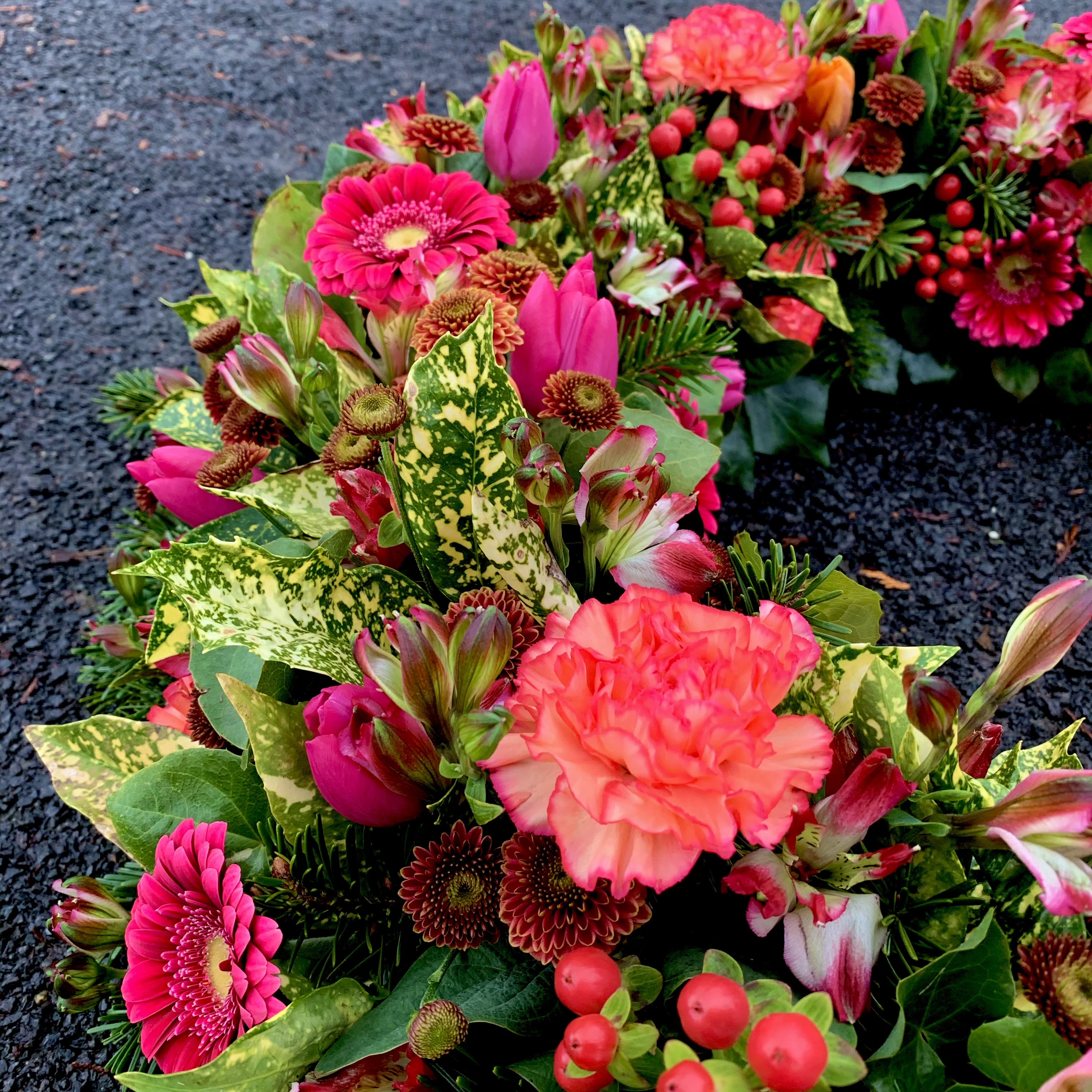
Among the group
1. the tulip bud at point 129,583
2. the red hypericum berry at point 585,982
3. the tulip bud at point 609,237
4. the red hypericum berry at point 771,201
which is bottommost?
the tulip bud at point 129,583

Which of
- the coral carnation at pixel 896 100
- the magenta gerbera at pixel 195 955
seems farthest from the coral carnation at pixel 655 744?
the coral carnation at pixel 896 100

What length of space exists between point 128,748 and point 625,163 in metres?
0.94

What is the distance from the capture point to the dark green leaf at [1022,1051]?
18.4 inches

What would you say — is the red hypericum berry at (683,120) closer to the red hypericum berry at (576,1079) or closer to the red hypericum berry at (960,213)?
the red hypericum berry at (960,213)

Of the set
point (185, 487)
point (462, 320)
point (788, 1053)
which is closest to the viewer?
point (788, 1053)

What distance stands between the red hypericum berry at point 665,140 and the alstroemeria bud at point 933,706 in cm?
99

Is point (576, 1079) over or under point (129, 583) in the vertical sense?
over

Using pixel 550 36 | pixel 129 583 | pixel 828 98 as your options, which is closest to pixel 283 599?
pixel 129 583

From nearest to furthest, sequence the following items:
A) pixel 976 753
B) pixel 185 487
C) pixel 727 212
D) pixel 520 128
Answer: pixel 976 753 → pixel 185 487 → pixel 520 128 → pixel 727 212

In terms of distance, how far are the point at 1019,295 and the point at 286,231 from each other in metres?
1.15

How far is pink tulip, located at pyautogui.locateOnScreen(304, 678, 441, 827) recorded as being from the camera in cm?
54

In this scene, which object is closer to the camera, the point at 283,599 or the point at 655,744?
the point at 655,744

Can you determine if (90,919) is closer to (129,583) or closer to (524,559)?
(524,559)

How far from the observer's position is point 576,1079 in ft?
1.50
